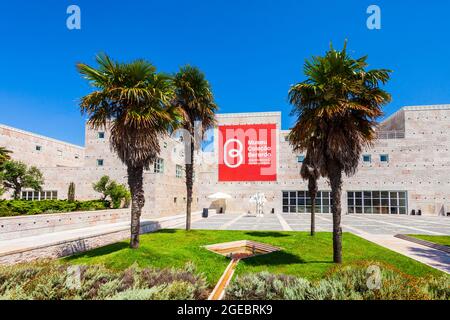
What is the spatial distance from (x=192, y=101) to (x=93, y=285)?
43.5 feet

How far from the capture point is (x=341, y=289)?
650cm

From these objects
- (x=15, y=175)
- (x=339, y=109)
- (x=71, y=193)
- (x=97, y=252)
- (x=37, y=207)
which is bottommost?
(x=97, y=252)

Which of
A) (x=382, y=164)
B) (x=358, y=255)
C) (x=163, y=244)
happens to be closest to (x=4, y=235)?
(x=163, y=244)

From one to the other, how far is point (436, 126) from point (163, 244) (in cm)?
4329

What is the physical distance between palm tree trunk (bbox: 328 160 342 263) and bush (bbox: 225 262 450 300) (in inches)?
109

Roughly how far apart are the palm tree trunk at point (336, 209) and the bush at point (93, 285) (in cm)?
587

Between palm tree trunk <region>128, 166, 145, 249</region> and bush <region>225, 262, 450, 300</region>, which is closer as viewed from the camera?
bush <region>225, 262, 450, 300</region>

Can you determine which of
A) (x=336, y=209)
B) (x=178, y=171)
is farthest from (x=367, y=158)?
(x=336, y=209)

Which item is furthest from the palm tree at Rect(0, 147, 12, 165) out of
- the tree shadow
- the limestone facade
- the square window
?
the square window

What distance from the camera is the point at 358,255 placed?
11852mm

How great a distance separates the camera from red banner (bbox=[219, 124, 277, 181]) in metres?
40.8

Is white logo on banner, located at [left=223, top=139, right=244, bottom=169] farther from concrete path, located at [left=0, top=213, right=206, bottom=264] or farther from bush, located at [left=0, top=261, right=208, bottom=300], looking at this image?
bush, located at [left=0, top=261, right=208, bottom=300]

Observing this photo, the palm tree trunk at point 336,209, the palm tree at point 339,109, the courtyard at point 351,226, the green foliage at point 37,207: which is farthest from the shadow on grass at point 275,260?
the green foliage at point 37,207

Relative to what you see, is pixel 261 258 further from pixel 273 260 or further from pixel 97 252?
pixel 97 252
